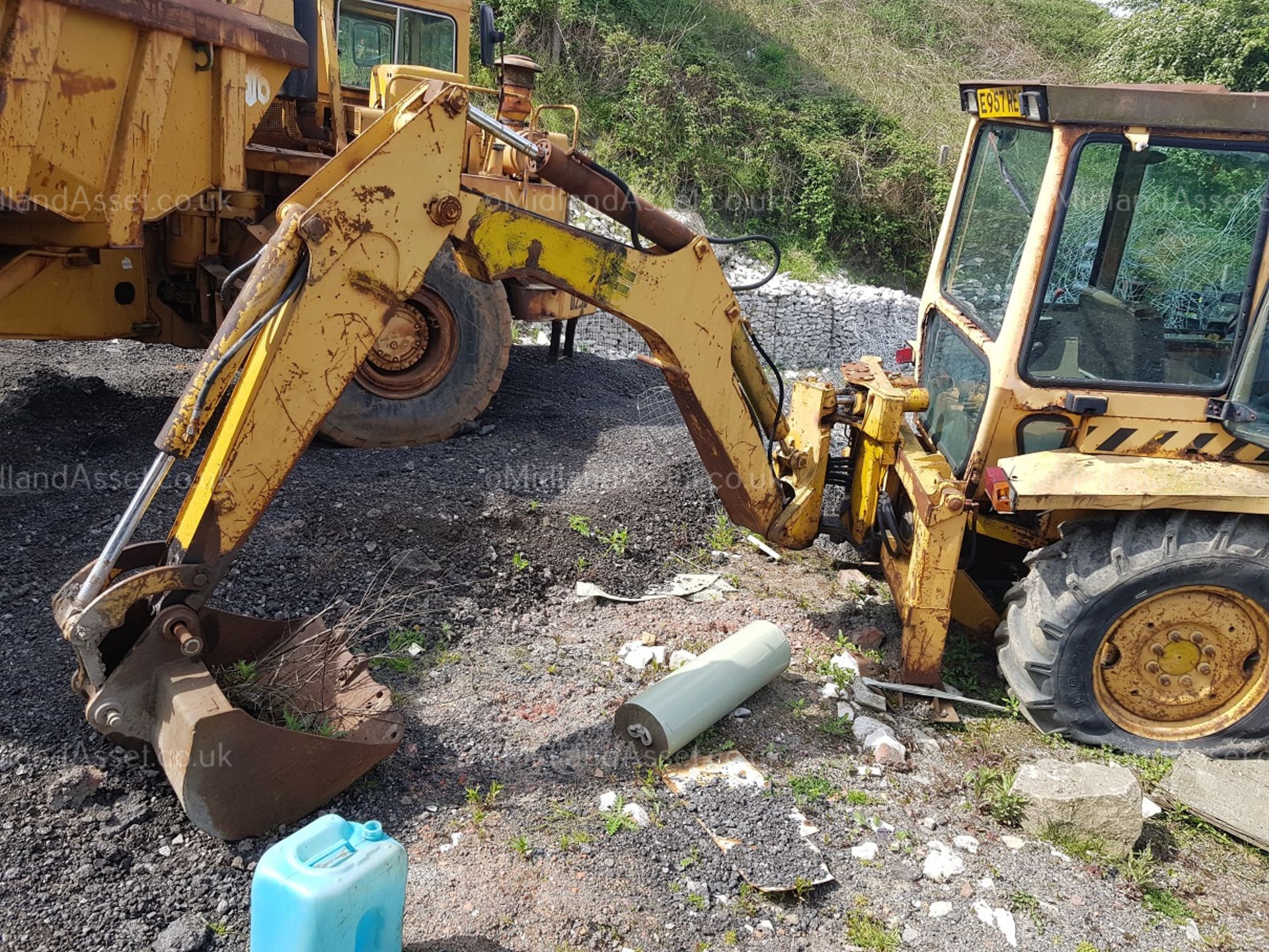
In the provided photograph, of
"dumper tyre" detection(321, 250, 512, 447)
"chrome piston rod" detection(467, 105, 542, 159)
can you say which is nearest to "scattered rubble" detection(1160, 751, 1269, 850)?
"chrome piston rod" detection(467, 105, 542, 159)

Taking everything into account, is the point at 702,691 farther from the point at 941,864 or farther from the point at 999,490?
the point at 999,490

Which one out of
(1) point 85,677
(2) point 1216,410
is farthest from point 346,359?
(2) point 1216,410

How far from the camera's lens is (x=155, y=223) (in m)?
5.72

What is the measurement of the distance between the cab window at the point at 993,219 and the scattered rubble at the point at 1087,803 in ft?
5.46

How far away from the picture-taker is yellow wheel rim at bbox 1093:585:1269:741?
3.54 metres

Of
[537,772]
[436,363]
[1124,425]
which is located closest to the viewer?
[537,772]

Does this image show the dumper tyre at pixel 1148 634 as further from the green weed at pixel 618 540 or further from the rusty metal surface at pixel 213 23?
the rusty metal surface at pixel 213 23

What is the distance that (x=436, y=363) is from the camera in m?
6.40

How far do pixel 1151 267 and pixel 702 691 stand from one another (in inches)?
94.4

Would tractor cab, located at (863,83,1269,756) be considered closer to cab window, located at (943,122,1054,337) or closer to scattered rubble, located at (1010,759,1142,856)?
cab window, located at (943,122,1054,337)

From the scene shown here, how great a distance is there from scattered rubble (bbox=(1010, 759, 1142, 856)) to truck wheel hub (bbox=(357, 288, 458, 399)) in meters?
4.47

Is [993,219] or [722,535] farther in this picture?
[722,535]

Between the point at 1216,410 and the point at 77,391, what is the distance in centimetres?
644

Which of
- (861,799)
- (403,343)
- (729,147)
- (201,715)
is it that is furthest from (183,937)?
(729,147)
